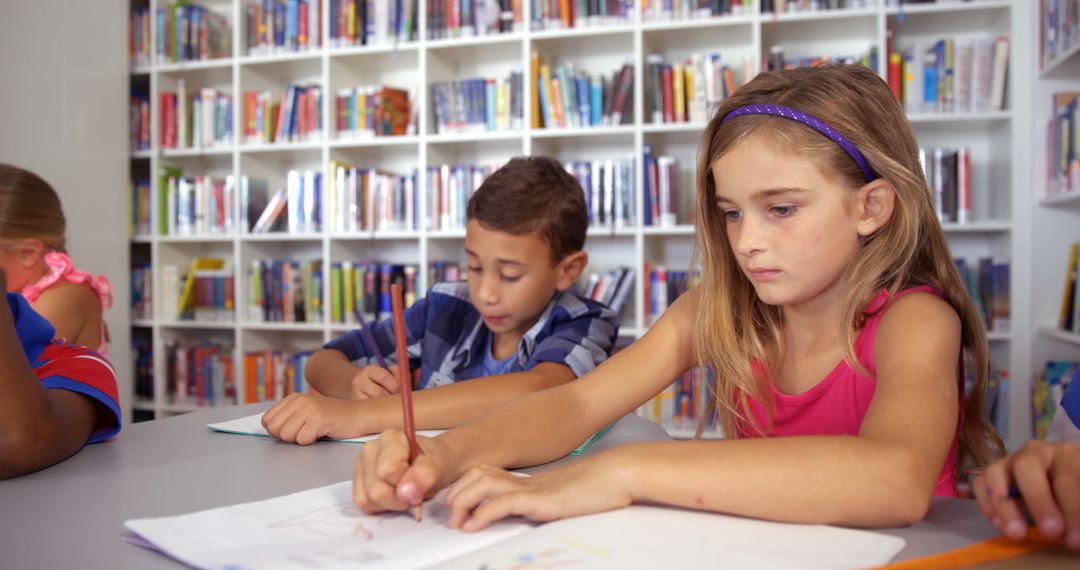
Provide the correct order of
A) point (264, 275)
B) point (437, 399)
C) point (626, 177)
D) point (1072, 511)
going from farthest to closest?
point (264, 275), point (626, 177), point (437, 399), point (1072, 511)

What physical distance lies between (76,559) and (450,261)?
2838 millimetres

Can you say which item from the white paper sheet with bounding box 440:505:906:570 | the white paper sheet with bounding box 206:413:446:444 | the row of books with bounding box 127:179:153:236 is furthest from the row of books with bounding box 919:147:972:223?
the row of books with bounding box 127:179:153:236

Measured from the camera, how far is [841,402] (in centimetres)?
100

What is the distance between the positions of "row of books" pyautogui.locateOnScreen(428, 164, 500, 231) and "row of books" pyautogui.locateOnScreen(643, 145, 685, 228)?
0.62 meters

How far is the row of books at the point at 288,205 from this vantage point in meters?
3.44

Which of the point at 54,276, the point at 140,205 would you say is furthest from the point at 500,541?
the point at 140,205

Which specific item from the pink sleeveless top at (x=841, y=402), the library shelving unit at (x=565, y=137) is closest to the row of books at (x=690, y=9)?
the library shelving unit at (x=565, y=137)

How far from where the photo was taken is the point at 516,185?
1504 mm

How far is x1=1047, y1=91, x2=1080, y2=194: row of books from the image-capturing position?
2416mm

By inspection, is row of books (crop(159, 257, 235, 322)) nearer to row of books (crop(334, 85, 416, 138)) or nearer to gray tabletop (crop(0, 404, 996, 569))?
row of books (crop(334, 85, 416, 138))

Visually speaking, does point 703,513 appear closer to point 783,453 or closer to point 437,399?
point 783,453

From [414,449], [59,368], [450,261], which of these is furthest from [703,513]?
[450,261]

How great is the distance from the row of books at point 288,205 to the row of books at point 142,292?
55 cm

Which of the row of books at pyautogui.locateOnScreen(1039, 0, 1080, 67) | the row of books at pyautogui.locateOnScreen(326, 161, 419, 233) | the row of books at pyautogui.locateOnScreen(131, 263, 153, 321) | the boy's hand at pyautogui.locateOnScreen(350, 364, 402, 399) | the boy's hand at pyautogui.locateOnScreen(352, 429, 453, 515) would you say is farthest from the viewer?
the row of books at pyautogui.locateOnScreen(131, 263, 153, 321)
